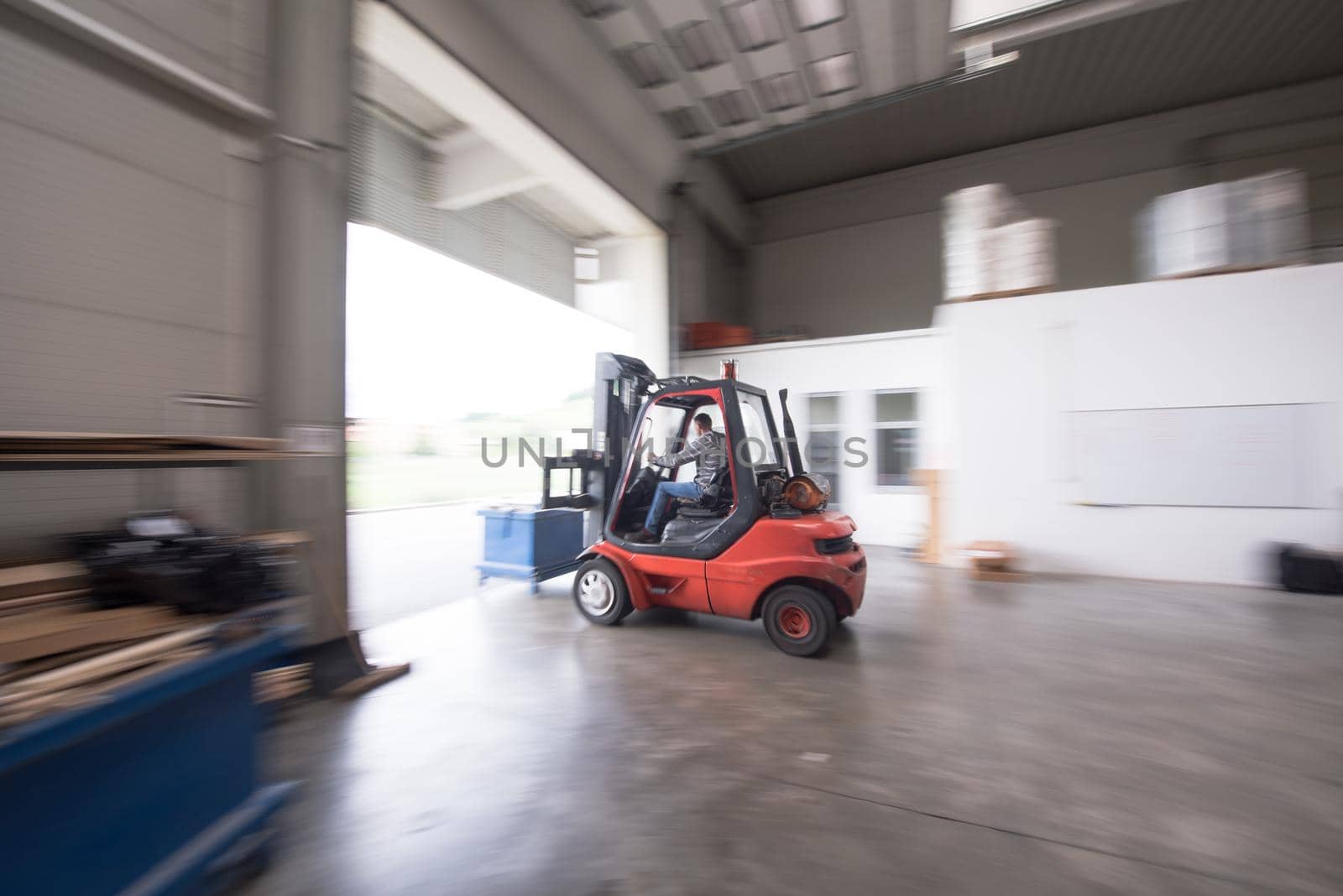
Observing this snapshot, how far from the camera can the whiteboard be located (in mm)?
5566

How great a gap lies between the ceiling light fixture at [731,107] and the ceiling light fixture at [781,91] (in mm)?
228

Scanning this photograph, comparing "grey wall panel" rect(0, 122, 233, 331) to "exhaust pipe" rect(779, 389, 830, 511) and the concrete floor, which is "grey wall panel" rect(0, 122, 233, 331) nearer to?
the concrete floor

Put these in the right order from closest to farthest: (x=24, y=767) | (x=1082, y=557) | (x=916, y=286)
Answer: (x=24, y=767) → (x=1082, y=557) → (x=916, y=286)

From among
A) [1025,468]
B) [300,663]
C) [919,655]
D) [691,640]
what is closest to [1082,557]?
[1025,468]

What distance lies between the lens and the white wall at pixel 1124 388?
5.61 metres

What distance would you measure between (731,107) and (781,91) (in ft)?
2.63

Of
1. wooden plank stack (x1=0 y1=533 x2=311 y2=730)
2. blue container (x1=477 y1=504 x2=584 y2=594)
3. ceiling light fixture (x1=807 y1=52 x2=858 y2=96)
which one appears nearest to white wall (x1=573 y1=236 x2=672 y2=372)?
ceiling light fixture (x1=807 y1=52 x2=858 y2=96)

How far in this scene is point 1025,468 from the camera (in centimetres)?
654

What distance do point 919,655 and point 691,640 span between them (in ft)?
5.50

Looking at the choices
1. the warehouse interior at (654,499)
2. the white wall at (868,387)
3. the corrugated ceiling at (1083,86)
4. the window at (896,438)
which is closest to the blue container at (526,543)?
the warehouse interior at (654,499)

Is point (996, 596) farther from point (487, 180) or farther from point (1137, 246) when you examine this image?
point (1137, 246)

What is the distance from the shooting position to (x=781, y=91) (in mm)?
8188

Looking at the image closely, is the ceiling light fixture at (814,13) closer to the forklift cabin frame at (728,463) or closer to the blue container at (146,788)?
the forklift cabin frame at (728,463)

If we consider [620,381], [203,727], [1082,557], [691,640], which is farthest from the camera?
[1082,557]
